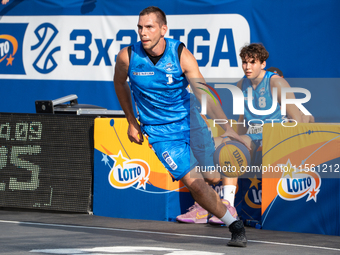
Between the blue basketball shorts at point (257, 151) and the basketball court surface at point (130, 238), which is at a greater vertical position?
the blue basketball shorts at point (257, 151)

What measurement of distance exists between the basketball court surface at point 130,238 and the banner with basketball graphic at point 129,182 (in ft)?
0.61

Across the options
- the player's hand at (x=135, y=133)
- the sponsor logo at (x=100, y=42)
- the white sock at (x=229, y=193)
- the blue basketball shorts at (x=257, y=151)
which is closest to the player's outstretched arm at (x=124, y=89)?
the player's hand at (x=135, y=133)

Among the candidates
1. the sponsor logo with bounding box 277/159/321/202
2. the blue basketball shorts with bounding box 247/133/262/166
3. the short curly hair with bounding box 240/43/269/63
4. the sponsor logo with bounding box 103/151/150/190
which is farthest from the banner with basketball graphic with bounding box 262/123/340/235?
the sponsor logo with bounding box 103/151/150/190

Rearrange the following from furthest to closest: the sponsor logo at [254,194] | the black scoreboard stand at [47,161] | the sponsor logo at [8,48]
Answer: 1. the sponsor logo at [8,48]
2. the black scoreboard stand at [47,161]
3. the sponsor logo at [254,194]

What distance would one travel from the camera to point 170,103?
15.8ft

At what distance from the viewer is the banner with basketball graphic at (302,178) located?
19.1 ft

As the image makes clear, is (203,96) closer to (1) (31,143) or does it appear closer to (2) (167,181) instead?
(2) (167,181)

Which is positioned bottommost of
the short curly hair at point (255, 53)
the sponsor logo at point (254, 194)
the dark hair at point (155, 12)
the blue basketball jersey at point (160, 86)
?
the sponsor logo at point (254, 194)

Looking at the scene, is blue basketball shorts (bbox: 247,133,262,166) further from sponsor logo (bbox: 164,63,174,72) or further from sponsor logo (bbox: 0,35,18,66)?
sponsor logo (bbox: 0,35,18,66)

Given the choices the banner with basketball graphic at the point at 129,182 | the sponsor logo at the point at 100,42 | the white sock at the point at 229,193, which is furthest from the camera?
the sponsor logo at the point at 100,42

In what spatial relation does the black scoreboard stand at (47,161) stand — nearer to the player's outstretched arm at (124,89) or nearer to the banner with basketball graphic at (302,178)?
the player's outstretched arm at (124,89)

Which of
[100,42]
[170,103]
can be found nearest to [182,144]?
[170,103]

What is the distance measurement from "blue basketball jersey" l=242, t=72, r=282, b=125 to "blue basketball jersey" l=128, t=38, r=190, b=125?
1741 millimetres

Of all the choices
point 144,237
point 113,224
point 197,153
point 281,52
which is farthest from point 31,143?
point 281,52
